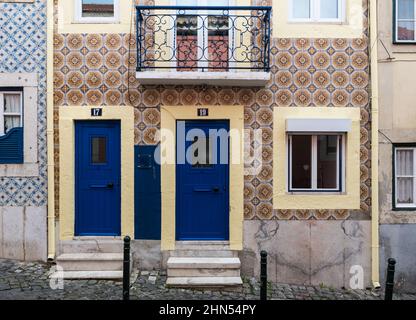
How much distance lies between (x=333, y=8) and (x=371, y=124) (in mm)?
2179

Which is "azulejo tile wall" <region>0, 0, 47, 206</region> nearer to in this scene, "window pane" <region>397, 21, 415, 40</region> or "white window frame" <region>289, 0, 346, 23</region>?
"white window frame" <region>289, 0, 346, 23</region>

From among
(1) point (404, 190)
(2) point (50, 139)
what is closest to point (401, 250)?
(1) point (404, 190)

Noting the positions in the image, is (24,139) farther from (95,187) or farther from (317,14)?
Result: (317,14)

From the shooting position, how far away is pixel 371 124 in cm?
628

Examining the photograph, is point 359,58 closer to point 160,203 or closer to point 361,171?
point 361,171

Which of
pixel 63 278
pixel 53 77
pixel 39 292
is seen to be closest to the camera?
pixel 39 292

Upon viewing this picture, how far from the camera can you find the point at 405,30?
6379 mm

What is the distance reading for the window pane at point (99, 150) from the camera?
6.40 metres

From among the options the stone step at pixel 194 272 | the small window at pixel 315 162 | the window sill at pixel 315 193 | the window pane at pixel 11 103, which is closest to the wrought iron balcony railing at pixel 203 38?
the small window at pixel 315 162

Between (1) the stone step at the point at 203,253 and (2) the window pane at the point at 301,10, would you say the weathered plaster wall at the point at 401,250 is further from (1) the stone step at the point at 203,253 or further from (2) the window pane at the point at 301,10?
(2) the window pane at the point at 301,10

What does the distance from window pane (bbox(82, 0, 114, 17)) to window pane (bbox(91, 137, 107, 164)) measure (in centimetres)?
220

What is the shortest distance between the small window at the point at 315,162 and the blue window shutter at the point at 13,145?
15.6 ft

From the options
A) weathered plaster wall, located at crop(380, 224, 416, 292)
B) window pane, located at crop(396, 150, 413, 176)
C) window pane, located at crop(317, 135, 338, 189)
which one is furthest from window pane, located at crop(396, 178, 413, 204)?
window pane, located at crop(317, 135, 338, 189)

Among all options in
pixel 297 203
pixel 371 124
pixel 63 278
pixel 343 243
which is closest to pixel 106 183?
pixel 63 278
